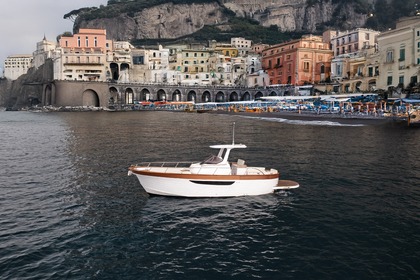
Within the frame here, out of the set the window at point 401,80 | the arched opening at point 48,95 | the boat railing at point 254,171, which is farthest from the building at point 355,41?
the arched opening at point 48,95

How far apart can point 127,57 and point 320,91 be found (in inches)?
2958

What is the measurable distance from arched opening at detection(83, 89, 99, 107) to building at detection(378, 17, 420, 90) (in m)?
91.3

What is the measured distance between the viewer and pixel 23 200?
20.9 metres

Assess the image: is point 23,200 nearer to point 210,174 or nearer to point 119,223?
point 119,223

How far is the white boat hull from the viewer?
20.4 meters

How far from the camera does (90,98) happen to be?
416 ft

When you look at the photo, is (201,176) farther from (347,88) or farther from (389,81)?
(347,88)

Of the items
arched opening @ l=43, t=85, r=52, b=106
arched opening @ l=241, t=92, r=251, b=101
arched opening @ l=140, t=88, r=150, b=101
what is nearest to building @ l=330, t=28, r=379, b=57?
arched opening @ l=241, t=92, r=251, b=101

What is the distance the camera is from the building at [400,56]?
69.6 metres

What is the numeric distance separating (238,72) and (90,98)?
Result: 59.1 meters

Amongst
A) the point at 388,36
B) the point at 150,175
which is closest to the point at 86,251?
the point at 150,175

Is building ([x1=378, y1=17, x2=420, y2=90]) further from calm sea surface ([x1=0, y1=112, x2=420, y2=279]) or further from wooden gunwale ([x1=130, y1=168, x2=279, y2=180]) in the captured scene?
wooden gunwale ([x1=130, y1=168, x2=279, y2=180])

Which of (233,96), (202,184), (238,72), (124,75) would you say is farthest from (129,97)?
(202,184)

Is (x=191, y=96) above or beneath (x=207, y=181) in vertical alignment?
above
